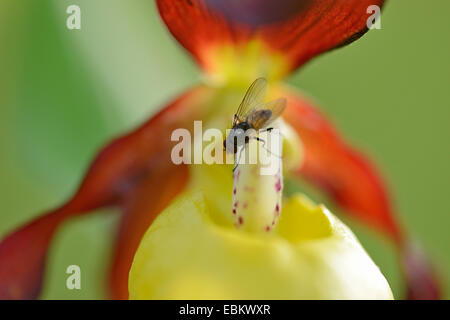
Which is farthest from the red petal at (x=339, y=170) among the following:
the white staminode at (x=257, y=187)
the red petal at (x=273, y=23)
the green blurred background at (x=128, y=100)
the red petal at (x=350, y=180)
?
the white staminode at (x=257, y=187)

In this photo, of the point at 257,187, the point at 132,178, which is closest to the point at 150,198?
the point at 132,178

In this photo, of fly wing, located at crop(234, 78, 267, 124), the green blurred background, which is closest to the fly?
fly wing, located at crop(234, 78, 267, 124)

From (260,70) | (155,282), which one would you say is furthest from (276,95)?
(155,282)

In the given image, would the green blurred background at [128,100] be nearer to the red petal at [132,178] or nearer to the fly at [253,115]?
the red petal at [132,178]

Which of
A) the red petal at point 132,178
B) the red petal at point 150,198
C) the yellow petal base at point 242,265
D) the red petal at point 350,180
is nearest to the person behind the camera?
the yellow petal base at point 242,265

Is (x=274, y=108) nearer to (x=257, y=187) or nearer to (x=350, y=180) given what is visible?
(x=257, y=187)

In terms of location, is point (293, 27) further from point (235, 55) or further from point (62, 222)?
point (62, 222)

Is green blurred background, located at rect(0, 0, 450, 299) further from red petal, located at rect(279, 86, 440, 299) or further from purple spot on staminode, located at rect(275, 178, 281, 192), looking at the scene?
purple spot on staminode, located at rect(275, 178, 281, 192)
